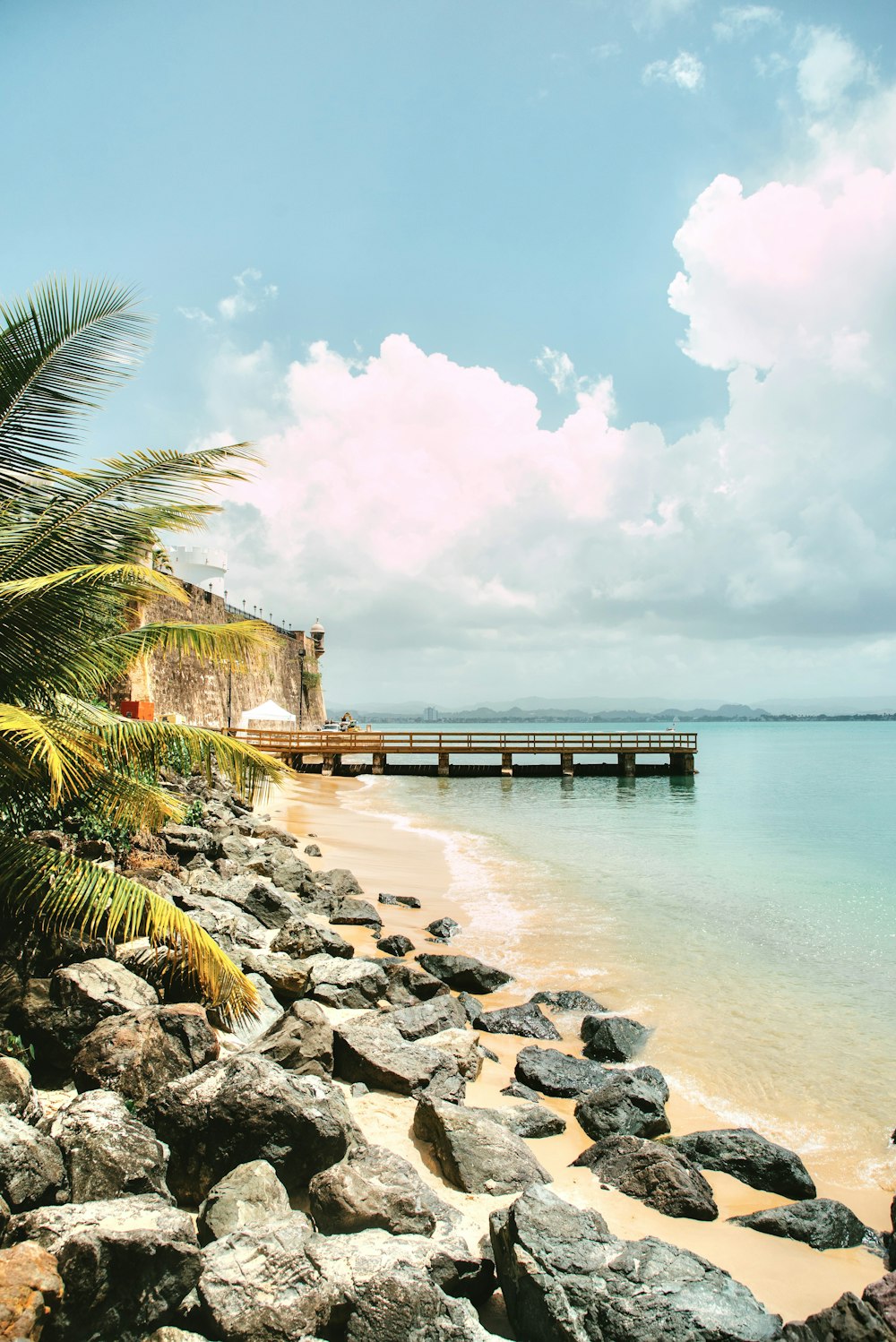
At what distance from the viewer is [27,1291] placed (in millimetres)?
2449

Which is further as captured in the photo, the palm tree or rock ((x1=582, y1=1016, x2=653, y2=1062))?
rock ((x1=582, y1=1016, x2=653, y2=1062))

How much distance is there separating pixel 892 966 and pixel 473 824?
1351cm

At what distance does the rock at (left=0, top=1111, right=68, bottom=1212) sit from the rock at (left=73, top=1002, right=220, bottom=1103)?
2.11 feet

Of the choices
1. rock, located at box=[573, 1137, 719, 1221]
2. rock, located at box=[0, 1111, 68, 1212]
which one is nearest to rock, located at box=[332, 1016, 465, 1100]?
rock, located at box=[573, 1137, 719, 1221]

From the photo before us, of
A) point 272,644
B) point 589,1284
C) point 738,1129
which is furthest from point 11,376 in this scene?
point 738,1129

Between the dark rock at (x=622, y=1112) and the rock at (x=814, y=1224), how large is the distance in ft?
2.87

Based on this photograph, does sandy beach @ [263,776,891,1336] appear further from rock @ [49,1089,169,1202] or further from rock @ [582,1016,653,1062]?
rock @ [49,1089,169,1202]

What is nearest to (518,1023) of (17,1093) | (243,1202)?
(243,1202)

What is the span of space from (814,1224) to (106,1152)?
3.47 m

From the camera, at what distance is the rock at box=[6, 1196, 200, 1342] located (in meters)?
2.52

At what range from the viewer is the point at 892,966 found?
353 inches

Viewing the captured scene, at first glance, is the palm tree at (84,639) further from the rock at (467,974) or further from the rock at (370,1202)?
the rock at (467,974)

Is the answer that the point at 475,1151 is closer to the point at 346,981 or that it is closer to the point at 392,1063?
the point at 392,1063

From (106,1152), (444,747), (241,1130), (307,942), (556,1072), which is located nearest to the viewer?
(106,1152)
